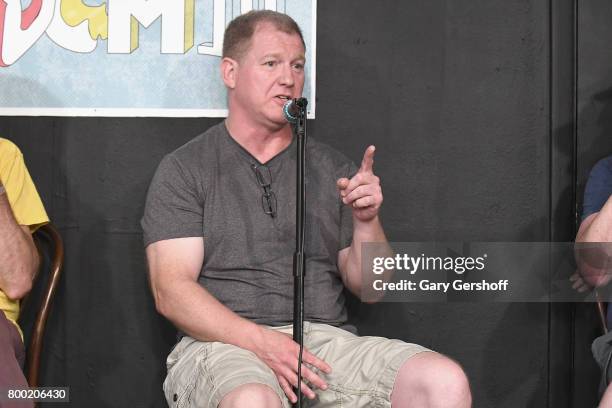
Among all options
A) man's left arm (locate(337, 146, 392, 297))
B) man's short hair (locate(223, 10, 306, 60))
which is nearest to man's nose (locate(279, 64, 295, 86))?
man's short hair (locate(223, 10, 306, 60))

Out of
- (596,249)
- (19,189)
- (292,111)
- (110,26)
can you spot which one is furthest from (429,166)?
(19,189)

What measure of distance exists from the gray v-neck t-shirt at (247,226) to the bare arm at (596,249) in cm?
71

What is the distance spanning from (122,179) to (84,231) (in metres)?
0.22

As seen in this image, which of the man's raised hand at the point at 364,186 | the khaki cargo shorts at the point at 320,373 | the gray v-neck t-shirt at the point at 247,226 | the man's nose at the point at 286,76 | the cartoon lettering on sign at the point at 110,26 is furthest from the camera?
the cartoon lettering on sign at the point at 110,26

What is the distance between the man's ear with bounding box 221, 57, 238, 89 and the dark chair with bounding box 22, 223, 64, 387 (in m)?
0.72

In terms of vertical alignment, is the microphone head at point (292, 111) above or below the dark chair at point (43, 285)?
above

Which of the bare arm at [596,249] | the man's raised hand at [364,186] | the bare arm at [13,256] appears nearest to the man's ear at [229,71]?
the man's raised hand at [364,186]

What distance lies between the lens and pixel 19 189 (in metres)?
2.58

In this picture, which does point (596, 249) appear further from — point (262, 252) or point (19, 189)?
point (19, 189)

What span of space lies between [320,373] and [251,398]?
0.37m

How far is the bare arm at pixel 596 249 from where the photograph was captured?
250cm

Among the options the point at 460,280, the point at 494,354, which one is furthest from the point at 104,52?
the point at 494,354

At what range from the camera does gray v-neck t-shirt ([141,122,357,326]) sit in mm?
2484

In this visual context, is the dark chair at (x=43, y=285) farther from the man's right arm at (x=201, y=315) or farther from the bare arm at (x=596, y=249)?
the bare arm at (x=596, y=249)
